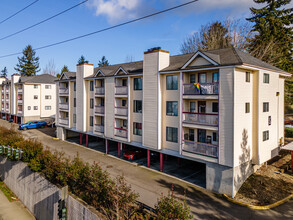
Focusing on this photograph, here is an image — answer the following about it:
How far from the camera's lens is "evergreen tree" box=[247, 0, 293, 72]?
3847 centimetres

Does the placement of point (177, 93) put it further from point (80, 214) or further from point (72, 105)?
point (72, 105)

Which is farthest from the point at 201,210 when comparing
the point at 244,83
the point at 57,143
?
the point at 57,143

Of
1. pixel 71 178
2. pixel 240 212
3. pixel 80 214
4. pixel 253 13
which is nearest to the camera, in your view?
pixel 80 214

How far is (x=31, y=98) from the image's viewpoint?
5272 centimetres

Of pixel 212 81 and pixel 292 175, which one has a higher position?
pixel 212 81

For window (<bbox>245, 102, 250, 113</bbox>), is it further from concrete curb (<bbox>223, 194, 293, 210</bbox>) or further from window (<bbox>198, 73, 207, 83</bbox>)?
concrete curb (<bbox>223, 194, 293, 210</bbox>)

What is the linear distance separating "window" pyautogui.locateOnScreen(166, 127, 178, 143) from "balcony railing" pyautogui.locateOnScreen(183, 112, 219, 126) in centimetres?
203

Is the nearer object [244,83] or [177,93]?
[244,83]

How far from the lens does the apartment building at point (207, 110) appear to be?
17891mm

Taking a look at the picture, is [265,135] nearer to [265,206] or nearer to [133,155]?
[265,206]

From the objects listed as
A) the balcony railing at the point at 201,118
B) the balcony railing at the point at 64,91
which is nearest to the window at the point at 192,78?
the balcony railing at the point at 201,118

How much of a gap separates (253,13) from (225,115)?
3362 cm

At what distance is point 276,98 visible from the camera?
75.6ft

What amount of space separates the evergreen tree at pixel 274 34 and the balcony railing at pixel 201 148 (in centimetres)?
2708
